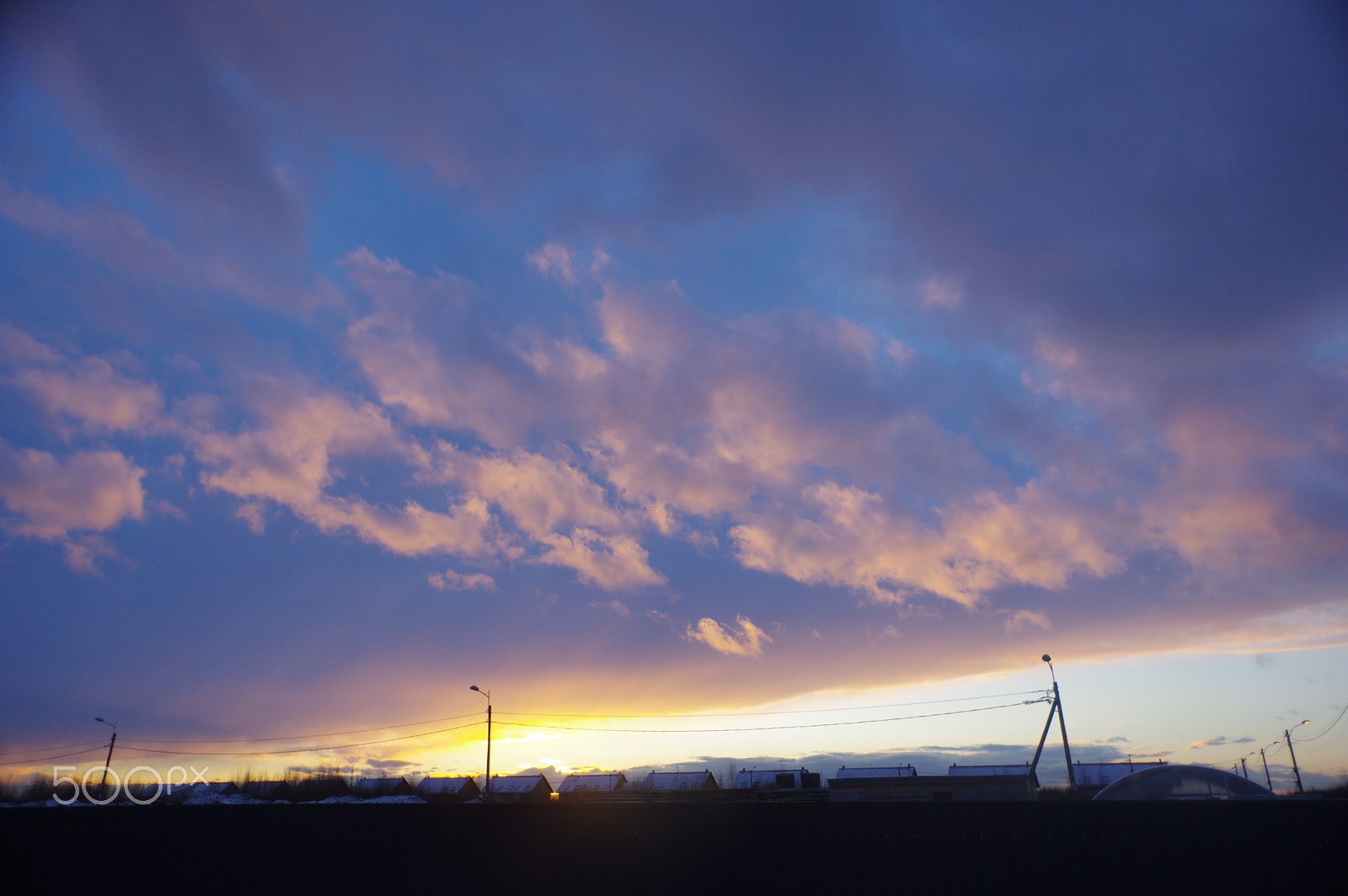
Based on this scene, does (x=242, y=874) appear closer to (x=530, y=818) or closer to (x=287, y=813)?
(x=287, y=813)

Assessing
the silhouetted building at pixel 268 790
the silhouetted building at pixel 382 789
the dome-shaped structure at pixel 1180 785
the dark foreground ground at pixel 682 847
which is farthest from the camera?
the silhouetted building at pixel 382 789

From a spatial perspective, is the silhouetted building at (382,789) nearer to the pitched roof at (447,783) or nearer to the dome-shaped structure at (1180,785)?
the pitched roof at (447,783)

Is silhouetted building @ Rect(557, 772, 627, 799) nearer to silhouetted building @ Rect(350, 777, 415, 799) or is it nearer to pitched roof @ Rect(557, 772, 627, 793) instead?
pitched roof @ Rect(557, 772, 627, 793)

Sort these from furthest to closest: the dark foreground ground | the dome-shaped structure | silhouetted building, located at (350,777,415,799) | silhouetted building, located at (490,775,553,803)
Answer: silhouetted building, located at (490,775,553,803)
silhouetted building, located at (350,777,415,799)
the dome-shaped structure
the dark foreground ground

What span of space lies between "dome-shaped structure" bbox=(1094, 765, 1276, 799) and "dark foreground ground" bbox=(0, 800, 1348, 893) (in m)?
14.0

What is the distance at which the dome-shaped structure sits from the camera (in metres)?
33.6

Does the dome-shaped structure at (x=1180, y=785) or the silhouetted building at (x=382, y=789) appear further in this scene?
the silhouetted building at (x=382, y=789)

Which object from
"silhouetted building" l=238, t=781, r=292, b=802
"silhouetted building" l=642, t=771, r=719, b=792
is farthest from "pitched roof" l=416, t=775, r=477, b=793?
"silhouetted building" l=238, t=781, r=292, b=802

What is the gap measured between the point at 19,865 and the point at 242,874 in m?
7.81

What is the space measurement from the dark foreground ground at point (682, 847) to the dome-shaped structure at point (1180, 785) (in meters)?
14.0

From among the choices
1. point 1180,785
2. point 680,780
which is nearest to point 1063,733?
point 1180,785

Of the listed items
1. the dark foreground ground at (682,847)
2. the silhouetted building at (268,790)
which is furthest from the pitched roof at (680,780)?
the dark foreground ground at (682,847)

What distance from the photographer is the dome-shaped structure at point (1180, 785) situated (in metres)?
33.6

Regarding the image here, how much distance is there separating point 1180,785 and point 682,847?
87.5ft
